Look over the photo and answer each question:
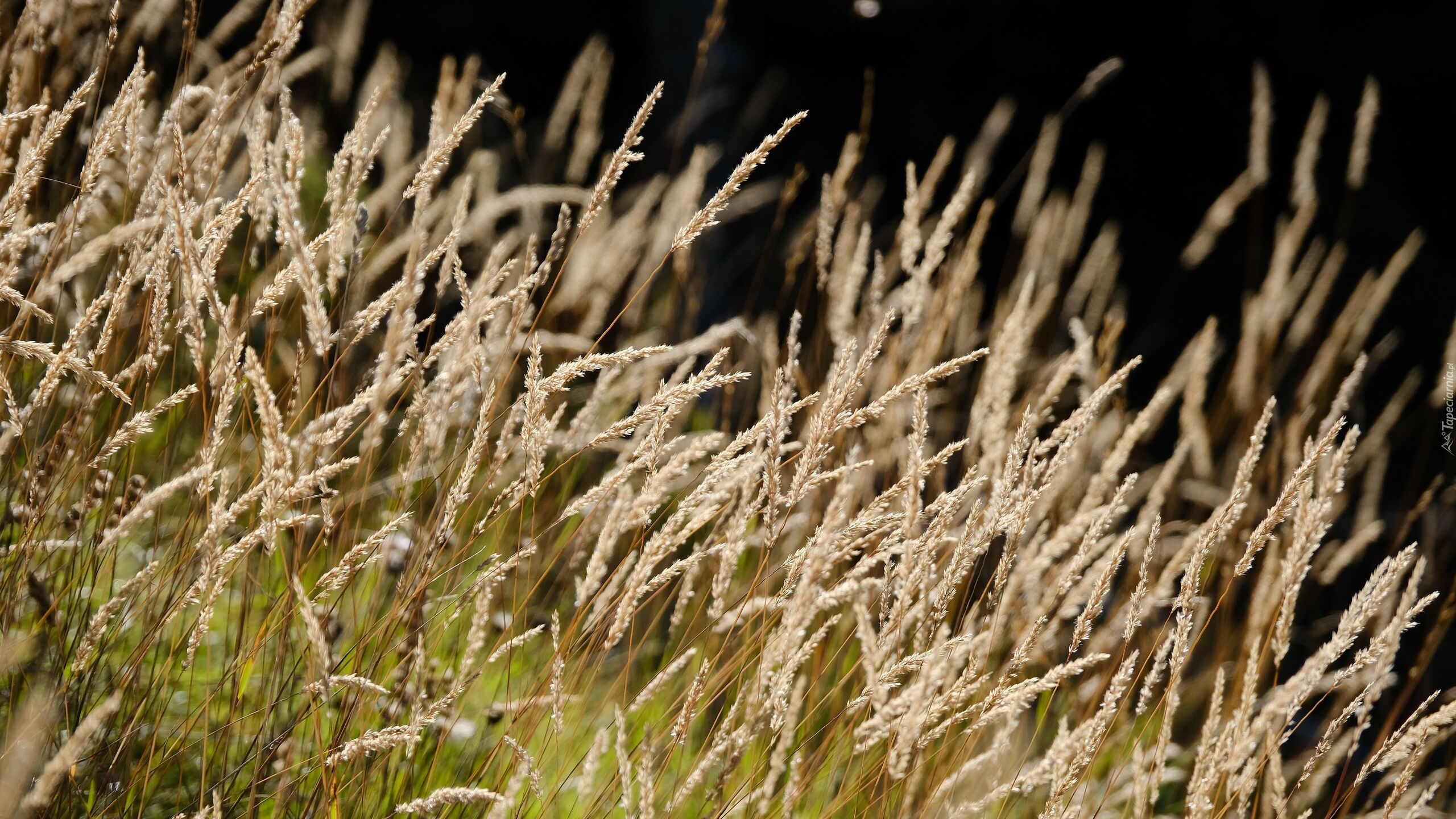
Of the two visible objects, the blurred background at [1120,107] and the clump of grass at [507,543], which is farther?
the blurred background at [1120,107]

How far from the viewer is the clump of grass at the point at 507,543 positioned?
0.95 m

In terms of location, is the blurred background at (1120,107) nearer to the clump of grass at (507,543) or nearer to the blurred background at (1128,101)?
the blurred background at (1128,101)

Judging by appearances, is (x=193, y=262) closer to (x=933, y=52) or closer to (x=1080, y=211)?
(x=1080, y=211)

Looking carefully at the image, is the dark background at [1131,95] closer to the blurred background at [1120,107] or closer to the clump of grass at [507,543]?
the blurred background at [1120,107]

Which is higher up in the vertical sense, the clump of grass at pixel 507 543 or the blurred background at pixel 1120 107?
the blurred background at pixel 1120 107

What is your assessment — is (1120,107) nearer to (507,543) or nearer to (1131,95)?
(1131,95)

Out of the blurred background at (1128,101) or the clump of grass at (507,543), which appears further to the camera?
the blurred background at (1128,101)

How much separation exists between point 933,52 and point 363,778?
12.8 feet

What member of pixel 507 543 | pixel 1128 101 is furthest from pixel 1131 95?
pixel 507 543

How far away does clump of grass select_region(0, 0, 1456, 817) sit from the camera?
0.95 metres

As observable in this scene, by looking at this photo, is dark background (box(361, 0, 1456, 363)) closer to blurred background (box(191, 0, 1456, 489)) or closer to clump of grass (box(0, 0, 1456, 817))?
blurred background (box(191, 0, 1456, 489))

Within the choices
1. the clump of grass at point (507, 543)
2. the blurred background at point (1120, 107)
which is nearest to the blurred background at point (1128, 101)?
the blurred background at point (1120, 107)

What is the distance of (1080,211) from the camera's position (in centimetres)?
279

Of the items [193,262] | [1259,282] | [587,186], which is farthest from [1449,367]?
[587,186]
